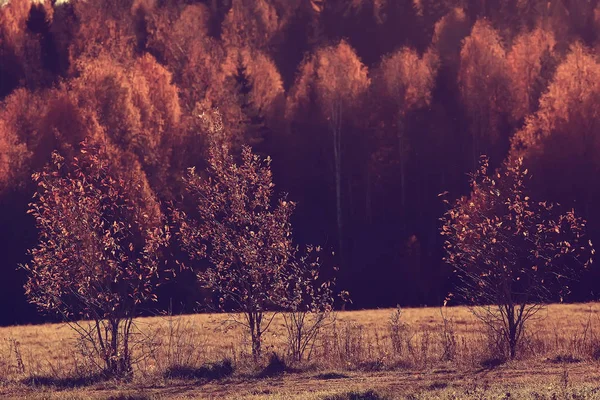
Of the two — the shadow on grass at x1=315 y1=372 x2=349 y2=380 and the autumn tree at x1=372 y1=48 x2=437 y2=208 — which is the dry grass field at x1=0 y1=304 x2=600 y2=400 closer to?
the shadow on grass at x1=315 y1=372 x2=349 y2=380

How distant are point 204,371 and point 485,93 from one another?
147 ft

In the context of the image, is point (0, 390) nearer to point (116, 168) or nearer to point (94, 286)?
point (94, 286)

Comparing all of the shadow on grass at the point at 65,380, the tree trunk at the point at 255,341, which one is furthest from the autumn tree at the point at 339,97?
the shadow on grass at the point at 65,380

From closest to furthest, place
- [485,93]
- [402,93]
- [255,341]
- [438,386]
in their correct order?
[438,386] < [255,341] < [485,93] < [402,93]

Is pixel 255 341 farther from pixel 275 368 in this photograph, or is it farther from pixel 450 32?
pixel 450 32

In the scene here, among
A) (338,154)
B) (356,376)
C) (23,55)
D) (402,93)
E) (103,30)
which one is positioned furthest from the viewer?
(23,55)

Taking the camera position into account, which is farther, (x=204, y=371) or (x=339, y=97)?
(x=339, y=97)

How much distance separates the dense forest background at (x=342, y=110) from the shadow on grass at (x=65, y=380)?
24410 millimetres

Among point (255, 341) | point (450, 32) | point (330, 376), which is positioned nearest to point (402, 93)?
point (450, 32)

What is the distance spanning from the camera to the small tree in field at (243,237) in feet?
61.6

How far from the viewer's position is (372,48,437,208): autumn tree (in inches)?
2362

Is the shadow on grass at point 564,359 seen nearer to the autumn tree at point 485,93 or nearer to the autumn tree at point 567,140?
the autumn tree at point 567,140

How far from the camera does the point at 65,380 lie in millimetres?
16922

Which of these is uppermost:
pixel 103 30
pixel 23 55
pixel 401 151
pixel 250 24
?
pixel 250 24
